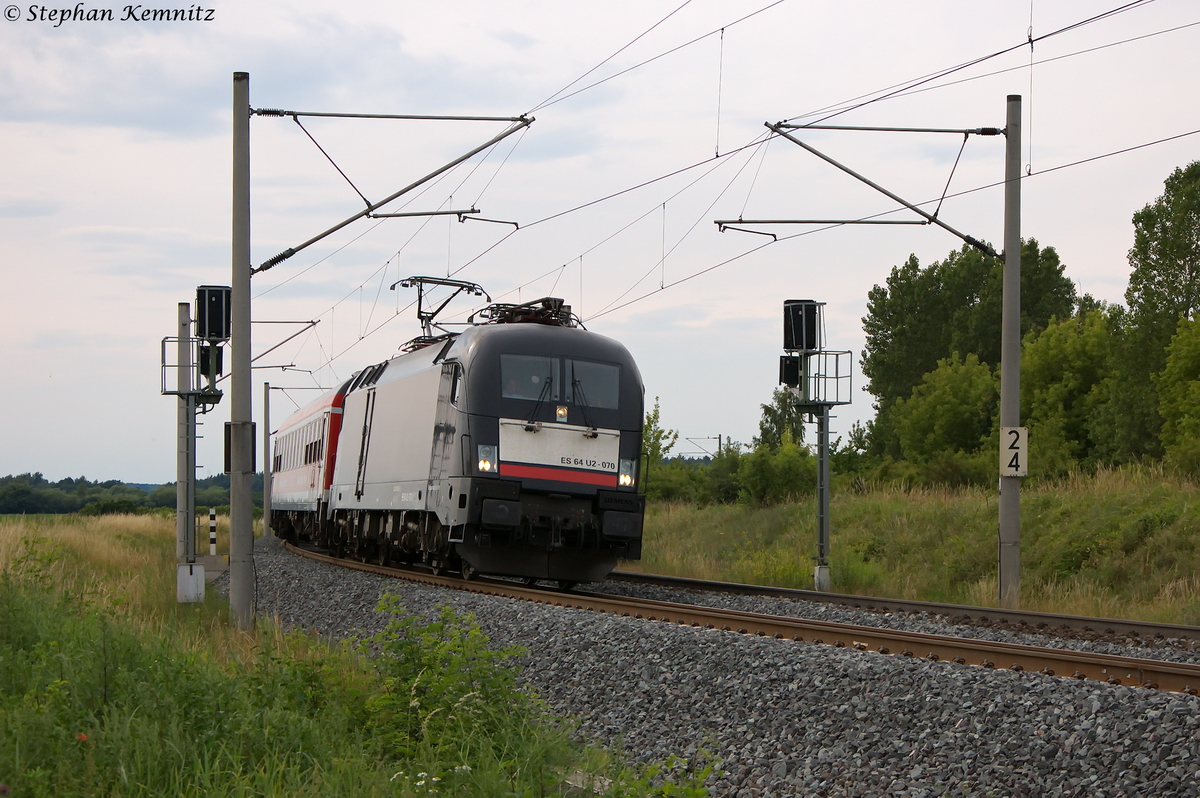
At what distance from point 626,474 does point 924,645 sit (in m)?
7.13

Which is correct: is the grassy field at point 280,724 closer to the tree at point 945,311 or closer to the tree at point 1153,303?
the tree at point 1153,303

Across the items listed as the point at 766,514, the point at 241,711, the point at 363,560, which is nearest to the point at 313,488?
the point at 363,560

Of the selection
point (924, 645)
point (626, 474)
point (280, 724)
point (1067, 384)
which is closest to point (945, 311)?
point (1067, 384)

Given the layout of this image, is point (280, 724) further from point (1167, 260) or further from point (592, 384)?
point (1167, 260)

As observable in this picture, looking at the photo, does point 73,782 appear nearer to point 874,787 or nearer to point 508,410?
point 874,787

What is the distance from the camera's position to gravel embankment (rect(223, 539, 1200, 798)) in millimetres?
5957

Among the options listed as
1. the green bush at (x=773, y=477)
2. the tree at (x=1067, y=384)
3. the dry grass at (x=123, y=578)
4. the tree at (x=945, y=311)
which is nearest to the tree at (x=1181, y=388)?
the tree at (x=1067, y=384)

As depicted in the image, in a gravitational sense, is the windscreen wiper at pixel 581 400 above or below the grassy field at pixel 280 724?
above

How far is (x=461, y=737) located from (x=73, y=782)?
2155mm

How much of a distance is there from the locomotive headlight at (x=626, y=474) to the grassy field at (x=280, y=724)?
674 cm

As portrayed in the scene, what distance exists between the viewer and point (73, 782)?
539 centimetres

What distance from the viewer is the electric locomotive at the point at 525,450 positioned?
50.7 ft

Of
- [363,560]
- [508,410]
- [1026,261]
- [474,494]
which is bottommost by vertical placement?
[363,560]

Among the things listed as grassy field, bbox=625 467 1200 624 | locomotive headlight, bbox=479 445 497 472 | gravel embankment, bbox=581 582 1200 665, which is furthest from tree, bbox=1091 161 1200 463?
locomotive headlight, bbox=479 445 497 472
